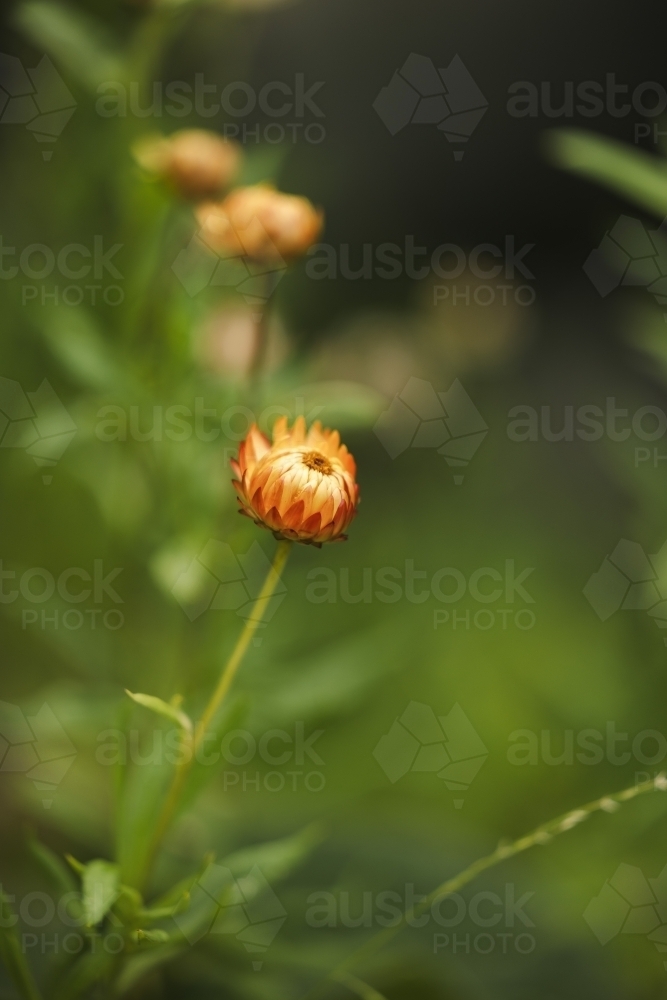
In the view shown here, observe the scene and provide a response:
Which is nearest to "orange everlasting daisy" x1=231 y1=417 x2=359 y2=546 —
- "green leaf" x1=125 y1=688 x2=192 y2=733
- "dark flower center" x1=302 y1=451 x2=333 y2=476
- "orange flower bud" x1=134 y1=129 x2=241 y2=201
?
"dark flower center" x1=302 y1=451 x2=333 y2=476

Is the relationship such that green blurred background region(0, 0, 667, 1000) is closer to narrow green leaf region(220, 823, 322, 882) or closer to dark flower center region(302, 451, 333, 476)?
narrow green leaf region(220, 823, 322, 882)

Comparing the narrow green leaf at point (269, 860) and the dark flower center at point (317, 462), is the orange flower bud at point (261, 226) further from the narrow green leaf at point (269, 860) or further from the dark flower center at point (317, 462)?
the narrow green leaf at point (269, 860)

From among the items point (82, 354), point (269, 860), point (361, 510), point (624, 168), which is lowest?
point (361, 510)

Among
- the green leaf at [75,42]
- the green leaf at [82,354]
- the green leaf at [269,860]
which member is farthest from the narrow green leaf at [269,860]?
the green leaf at [75,42]

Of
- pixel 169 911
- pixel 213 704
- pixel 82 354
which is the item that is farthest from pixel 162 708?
pixel 82 354

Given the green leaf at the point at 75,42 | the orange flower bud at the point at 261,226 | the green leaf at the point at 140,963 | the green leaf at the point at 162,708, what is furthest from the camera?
the green leaf at the point at 75,42

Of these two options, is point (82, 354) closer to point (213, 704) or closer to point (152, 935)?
point (213, 704)
